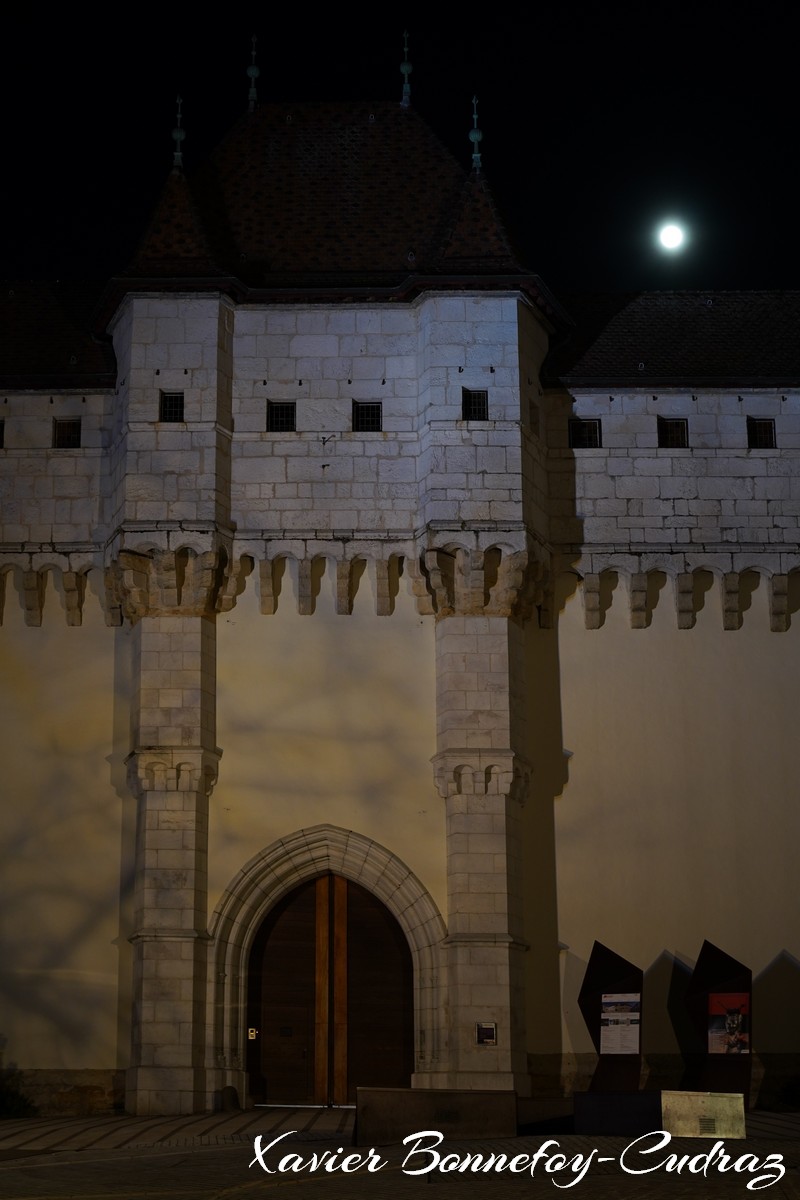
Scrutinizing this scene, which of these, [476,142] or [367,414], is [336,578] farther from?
[476,142]

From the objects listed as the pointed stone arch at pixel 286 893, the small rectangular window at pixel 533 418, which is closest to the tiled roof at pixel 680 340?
the small rectangular window at pixel 533 418

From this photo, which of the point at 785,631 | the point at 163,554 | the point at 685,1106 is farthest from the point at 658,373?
the point at 685,1106

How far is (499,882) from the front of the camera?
2058 cm

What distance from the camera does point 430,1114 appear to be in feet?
52.0

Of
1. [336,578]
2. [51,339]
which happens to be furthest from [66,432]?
[336,578]

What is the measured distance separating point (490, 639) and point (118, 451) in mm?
5142

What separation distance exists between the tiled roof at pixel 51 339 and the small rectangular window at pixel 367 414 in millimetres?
3187

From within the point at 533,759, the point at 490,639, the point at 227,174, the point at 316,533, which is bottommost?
the point at 533,759

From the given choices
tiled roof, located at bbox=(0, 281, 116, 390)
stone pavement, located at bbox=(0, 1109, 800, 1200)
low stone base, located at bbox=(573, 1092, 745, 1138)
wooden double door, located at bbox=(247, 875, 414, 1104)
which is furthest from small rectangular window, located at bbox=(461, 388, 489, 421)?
low stone base, located at bbox=(573, 1092, 745, 1138)

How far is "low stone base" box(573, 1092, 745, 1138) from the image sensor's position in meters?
15.8

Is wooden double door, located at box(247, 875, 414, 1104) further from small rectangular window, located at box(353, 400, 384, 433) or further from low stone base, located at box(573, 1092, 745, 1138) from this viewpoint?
small rectangular window, located at box(353, 400, 384, 433)

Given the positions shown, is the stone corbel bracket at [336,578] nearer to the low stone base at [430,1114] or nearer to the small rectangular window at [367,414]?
the small rectangular window at [367,414]

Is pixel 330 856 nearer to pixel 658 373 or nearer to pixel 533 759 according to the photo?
pixel 533 759

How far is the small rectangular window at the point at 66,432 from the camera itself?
74.4 feet
